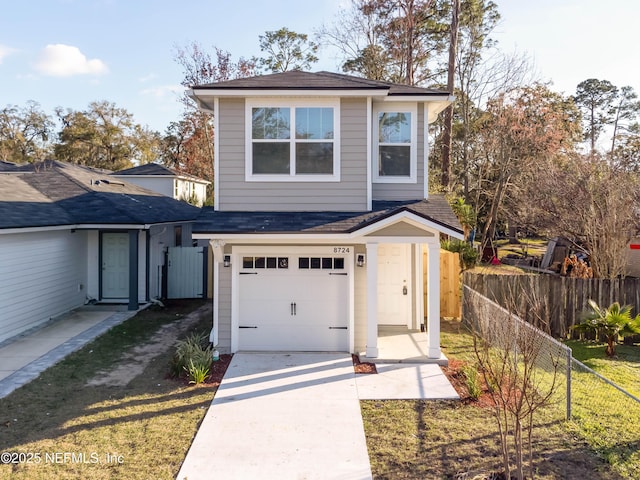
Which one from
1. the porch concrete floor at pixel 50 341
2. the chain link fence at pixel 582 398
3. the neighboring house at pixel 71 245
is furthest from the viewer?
the neighboring house at pixel 71 245

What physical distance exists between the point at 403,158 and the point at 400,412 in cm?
552

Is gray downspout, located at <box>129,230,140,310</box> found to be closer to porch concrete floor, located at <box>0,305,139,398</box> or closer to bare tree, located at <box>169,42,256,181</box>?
porch concrete floor, located at <box>0,305,139,398</box>

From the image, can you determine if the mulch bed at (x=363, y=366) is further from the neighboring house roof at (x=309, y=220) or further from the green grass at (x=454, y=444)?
the neighboring house roof at (x=309, y=220)

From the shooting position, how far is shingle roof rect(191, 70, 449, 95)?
878 centimetres

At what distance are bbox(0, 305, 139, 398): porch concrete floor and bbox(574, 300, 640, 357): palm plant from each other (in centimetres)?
1104

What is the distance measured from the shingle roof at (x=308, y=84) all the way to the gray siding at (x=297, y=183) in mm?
391

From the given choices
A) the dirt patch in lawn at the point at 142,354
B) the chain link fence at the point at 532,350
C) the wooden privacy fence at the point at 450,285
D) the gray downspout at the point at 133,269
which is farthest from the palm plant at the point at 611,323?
the gray downspout at the point at 133,269

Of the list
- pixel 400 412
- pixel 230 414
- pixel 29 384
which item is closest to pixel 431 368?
pixel 400 412

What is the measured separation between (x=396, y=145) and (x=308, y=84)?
231 centimetres

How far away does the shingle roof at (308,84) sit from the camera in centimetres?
878

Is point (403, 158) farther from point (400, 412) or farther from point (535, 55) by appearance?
point (535, 55)

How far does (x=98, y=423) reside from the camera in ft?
19.1

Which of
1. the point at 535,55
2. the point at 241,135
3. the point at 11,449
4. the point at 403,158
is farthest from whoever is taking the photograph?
the point at 535,55

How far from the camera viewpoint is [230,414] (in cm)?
616
